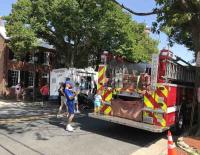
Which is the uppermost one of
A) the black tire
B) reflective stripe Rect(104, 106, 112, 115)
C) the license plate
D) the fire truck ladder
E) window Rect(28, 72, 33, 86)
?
the fire truck ladder

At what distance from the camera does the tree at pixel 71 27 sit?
2789 centimetres

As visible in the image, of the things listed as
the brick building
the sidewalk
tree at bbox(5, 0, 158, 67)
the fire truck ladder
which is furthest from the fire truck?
the brick building

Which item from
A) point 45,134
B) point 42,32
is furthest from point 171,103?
point 42,32

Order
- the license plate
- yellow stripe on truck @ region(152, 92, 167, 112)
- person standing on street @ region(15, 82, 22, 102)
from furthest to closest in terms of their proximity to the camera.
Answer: person standing on street @ region(15, 82, 22, 102) → the license plate → yellow stripe on truck @ region(152, 92, 167, 112)

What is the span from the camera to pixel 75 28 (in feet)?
92.0

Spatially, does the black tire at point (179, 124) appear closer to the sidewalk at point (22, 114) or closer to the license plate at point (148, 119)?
the license plate at point (148, 119)

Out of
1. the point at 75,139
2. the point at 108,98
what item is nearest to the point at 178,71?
the point at 108,98

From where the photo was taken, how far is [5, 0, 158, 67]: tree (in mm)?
27891

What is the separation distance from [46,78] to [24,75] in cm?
337

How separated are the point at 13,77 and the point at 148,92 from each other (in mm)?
26563

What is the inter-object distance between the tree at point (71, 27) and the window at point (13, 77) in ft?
Result: 17.5

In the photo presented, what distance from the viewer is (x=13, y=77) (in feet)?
117

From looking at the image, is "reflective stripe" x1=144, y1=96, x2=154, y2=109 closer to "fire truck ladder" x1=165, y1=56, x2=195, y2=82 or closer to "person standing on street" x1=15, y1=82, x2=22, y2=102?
"fire truck ladder" x1=165, y1=56, x2=195, y2=82

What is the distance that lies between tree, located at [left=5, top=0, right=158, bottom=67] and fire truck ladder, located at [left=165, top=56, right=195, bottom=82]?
14.0 metres
